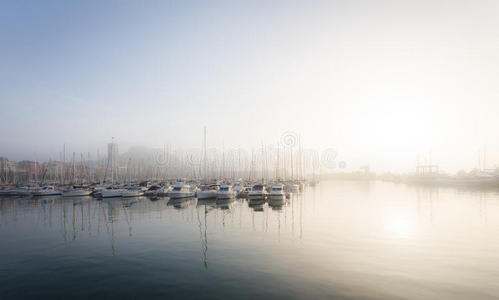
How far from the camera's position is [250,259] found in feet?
52.7

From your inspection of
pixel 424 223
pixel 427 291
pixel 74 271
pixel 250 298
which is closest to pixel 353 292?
pixel 427 291

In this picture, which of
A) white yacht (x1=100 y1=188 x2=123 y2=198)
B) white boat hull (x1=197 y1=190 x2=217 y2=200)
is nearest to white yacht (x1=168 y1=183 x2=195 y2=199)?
white boat hull (x1=197 y1=190 x2=217 y2=200)

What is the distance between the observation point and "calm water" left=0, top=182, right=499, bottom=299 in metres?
11.7

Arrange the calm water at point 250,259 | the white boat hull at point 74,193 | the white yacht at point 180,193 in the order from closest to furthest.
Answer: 1. the calm water at point 250,259
2. the white yacht at point 180,193
3. the white boat hull at point 74,193

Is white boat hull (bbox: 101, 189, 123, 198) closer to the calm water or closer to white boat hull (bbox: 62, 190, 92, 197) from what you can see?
white boat hull (bbox: 62, 190, 92, 197)

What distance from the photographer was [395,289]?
459 inches

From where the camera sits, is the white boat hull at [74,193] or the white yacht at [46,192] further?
the white yacht at [46,192]

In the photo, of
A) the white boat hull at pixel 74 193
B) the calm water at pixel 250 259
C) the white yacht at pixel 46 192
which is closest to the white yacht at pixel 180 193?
the white boat hull at pixel 74 193

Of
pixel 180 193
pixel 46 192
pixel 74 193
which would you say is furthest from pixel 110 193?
pixel 46 192

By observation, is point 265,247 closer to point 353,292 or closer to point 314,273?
point 314,273

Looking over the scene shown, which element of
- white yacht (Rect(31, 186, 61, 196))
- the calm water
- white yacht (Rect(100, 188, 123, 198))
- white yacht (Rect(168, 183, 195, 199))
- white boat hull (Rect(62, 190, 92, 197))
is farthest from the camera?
white yacht (Rect(31, 186, 61, 196))

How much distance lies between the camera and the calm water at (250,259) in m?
11.7

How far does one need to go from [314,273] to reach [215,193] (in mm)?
40710

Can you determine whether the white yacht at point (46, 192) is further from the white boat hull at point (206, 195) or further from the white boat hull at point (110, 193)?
the white boat hull at point (206, 195)
